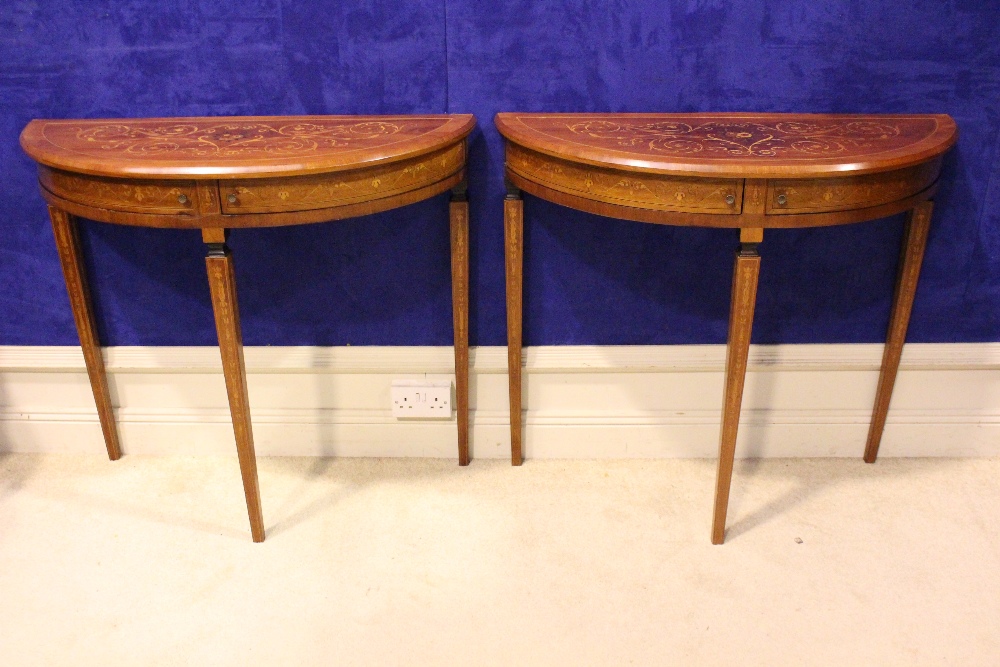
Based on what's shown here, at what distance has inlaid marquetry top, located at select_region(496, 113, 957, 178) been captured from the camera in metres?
1.61

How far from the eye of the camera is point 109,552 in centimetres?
200

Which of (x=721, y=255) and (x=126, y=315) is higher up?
(x=721, y=255)

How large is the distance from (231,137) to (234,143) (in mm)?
62

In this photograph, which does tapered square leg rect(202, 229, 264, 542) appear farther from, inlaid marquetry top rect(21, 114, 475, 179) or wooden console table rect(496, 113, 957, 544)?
wooden console table rect(496, 113, 957, 544)

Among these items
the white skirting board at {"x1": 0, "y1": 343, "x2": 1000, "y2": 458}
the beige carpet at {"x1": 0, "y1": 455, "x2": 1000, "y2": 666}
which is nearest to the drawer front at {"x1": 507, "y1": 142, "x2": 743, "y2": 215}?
the white skirting board at {"x1": 0, "y1": 343, "x2": 1000, "y2": 458}

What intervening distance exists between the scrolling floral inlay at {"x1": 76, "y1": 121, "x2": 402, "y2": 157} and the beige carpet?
865 mm

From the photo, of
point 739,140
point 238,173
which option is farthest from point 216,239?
point 739,140

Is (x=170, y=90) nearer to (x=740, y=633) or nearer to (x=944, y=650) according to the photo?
(x=740, y=633)

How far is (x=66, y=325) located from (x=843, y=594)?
1.92 m

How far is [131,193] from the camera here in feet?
5.43

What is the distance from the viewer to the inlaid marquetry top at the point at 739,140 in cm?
161

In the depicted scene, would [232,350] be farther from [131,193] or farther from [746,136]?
[746,136]

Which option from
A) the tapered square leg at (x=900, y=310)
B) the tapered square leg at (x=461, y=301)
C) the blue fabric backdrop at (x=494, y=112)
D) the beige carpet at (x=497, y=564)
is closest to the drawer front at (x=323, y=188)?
the tapered square leg at (x=461, y=301)

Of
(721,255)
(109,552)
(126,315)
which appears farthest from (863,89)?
(109,552)
